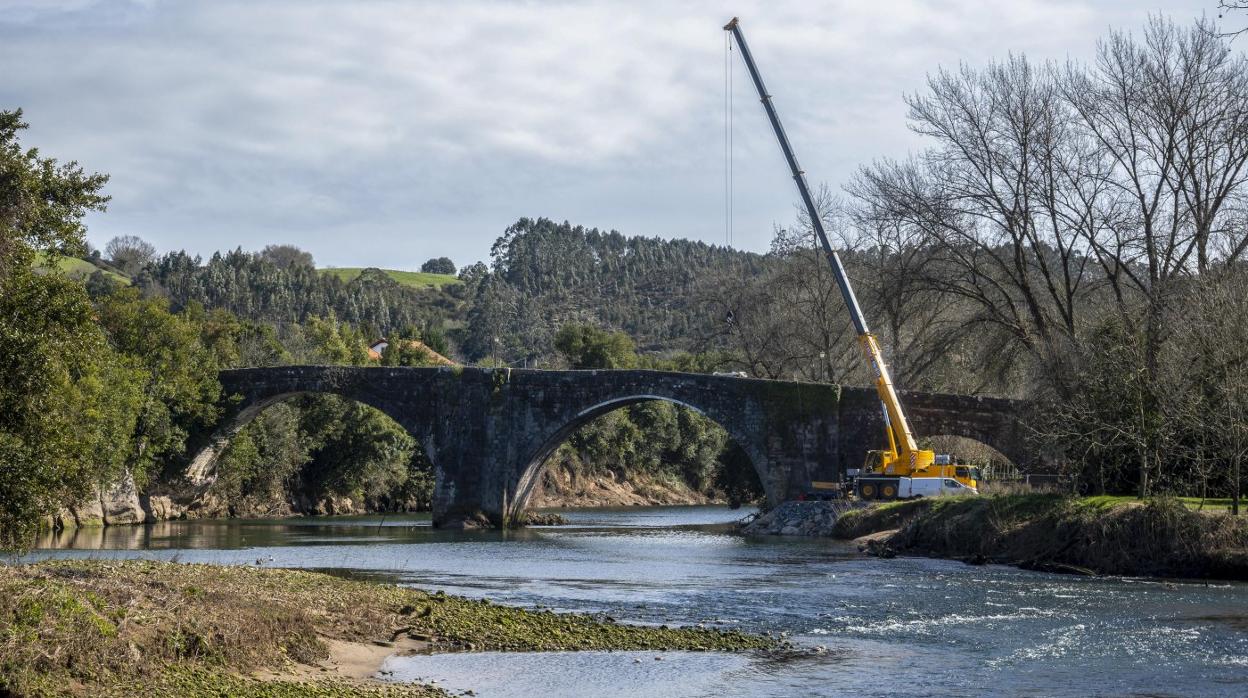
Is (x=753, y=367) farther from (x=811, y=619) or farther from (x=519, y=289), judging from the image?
(x=519, y=289)

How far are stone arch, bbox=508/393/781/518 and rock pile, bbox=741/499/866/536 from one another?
1582mm

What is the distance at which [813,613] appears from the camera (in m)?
22.1

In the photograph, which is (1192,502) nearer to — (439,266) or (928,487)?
(928,487)

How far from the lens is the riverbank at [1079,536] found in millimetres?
26594

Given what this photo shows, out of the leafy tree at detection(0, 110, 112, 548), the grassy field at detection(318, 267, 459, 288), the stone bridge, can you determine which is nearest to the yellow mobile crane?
the stone bridge

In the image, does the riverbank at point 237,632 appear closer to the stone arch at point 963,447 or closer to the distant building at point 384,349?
the stone arch at point 963,447

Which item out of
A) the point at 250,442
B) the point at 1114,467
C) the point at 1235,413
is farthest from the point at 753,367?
the point at 1235,413

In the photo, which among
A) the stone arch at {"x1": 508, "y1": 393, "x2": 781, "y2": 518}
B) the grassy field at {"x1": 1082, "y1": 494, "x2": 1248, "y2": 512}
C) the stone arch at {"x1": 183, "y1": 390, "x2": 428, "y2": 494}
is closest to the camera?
the grassy field at {"x1": 1082, "y1": 494, "x2": 1248, "y2": 512}

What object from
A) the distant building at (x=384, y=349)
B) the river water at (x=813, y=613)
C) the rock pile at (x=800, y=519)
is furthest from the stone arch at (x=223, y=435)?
the distant building at (x=384, y=349)

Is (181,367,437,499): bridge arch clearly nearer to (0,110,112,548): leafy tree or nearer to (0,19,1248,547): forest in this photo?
(0,19,1248,547): forest

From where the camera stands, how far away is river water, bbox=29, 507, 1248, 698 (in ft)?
51.3

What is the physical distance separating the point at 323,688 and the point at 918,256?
1280 inches

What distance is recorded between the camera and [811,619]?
21.3m

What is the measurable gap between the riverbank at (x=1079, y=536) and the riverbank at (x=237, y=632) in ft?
40.7
